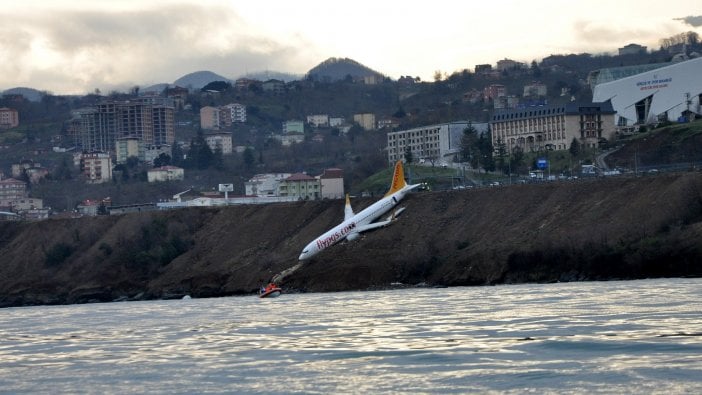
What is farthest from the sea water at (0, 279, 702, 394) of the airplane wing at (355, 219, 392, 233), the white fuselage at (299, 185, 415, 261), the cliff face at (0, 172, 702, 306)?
the airplane wing at (355, 219, 392, 233)

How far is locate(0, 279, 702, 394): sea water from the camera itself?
44875 mm

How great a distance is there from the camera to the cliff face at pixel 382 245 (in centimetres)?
10675

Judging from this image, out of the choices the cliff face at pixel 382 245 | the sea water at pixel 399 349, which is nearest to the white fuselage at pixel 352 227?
the cliff face at pixel 382 245

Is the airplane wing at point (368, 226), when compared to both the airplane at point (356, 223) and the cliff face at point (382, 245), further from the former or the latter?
the cliff face at point (382, 245)

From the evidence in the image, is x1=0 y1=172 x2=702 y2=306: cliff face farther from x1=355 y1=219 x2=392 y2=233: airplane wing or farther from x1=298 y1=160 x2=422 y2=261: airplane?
x1=298 y1=160 x2=422 y2=261: airplane

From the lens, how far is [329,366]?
50.3 meters

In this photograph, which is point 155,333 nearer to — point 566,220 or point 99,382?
point 99,382

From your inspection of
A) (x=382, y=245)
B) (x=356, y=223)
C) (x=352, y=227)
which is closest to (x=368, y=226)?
(x=356, y=223)

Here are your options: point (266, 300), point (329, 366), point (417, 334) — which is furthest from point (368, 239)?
point (329, 366)

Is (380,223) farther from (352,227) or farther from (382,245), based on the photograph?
A: (382,245)

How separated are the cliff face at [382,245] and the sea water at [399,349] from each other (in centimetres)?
2191

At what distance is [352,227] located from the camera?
5310 inches

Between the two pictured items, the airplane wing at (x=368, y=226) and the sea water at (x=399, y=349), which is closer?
the sea water at (x=399, y=349)

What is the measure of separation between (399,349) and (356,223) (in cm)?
8093
